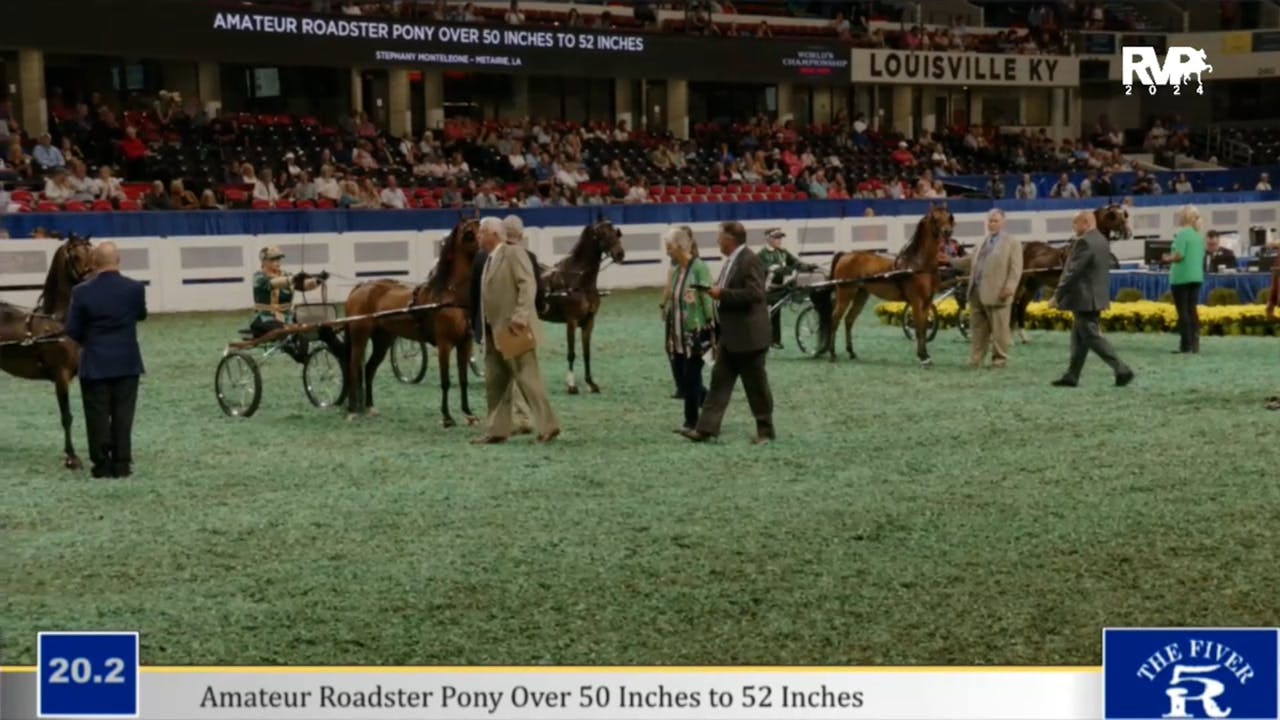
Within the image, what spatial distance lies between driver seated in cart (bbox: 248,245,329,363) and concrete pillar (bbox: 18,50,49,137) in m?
13.1

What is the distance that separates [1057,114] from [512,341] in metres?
21.5

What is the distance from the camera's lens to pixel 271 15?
94.2 feet

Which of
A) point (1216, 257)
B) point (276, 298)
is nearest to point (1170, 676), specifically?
point (276, 298)

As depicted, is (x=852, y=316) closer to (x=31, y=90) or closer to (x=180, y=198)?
(x=180, y=198)

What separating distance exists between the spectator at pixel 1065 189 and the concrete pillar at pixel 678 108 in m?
8.53

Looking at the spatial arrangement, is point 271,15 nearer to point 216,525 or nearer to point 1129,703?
point 216,525

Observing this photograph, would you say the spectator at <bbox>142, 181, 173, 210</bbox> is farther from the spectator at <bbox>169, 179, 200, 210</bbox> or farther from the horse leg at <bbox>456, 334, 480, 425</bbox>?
the horse leg at <bbox>456, 334, 480, 425</bbox>

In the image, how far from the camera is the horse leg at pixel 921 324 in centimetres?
1797

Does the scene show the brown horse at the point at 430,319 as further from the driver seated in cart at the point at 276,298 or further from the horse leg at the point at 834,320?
the horse leg at the point at 834,320

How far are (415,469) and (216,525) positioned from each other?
2114 mm

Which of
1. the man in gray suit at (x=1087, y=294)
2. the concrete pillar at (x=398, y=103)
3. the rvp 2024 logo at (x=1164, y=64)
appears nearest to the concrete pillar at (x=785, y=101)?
the concrete pillar at (x=398, y=103)

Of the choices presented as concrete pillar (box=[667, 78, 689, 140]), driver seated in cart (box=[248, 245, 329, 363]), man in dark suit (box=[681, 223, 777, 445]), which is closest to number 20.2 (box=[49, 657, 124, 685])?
man in dark suit (box=[681, 223, 777, 445])

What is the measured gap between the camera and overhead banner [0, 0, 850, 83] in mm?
25812

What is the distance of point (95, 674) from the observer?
16.4 ft
